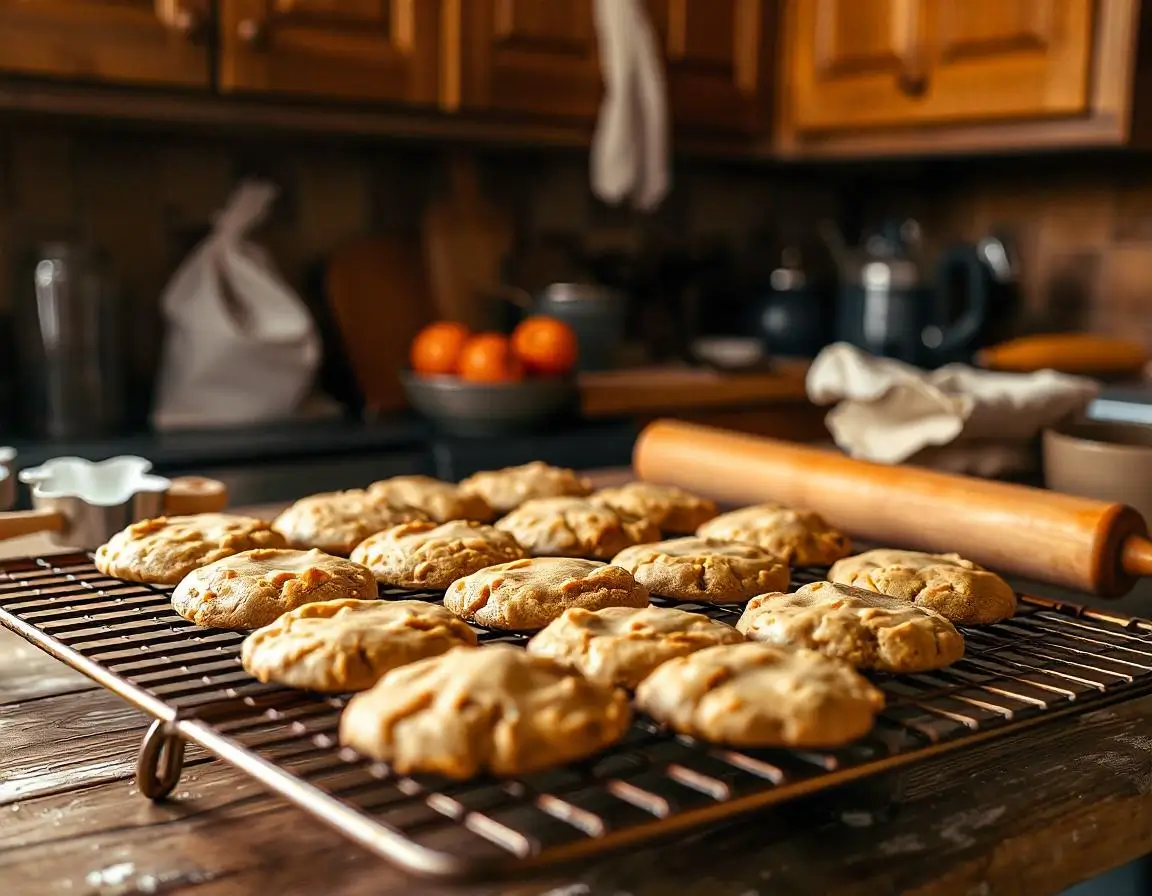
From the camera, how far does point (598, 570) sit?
3.01 ft

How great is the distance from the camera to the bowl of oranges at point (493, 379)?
2.28 m

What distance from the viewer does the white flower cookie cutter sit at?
1.08m

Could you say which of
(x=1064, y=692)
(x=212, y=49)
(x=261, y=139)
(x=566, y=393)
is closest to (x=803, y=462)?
(x=1064, y=692)

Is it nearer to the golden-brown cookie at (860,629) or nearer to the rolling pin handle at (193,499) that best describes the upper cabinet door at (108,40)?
the rolling pin handle at (193,499)

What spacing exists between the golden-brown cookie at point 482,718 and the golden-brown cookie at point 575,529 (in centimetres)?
42

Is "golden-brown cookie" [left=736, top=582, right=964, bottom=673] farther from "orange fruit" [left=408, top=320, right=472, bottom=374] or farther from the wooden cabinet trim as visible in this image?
the wooden cabinet trim

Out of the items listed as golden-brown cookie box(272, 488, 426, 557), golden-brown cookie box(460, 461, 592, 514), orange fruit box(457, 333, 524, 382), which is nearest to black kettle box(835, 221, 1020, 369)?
orange fruit box(457, 333, 524, 382)

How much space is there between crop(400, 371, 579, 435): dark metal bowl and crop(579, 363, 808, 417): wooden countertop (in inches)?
6.5

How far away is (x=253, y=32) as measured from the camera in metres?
2.21

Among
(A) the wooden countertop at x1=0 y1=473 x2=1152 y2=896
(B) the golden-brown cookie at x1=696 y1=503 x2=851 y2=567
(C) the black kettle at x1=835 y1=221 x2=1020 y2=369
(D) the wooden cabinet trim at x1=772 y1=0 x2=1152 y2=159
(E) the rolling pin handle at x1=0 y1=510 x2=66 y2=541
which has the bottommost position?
(A) the wooden countertop at x1=0 y1=473 x2=1152 y2=896

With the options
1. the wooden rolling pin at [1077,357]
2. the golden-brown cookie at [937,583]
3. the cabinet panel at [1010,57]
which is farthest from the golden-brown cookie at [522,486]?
the cabinet panel at [1010,57]

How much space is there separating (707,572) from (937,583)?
6.8 inches

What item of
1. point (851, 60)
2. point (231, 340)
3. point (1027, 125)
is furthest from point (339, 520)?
point (851, 60)

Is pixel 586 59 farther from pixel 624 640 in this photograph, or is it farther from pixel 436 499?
pixel 624 640
